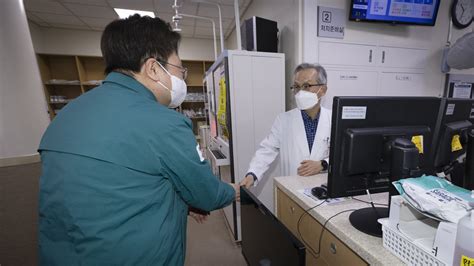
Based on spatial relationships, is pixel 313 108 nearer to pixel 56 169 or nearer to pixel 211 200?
pixel 211 200

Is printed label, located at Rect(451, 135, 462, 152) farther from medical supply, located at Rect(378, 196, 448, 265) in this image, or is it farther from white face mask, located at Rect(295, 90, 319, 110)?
white face mask, located at Rect(295, 90, 319, 110)

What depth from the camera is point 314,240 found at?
88cm

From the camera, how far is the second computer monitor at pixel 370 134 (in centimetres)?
69

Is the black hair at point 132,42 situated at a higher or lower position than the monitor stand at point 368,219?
higher

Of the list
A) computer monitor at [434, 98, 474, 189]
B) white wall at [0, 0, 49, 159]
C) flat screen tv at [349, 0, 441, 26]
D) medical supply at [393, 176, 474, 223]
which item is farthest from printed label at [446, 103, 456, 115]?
white wall at [0, 0, 49, 159]

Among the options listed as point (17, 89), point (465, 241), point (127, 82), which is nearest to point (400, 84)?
point (465, 241)

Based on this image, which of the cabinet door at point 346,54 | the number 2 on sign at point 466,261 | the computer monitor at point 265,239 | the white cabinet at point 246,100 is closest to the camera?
the number 2 on sign at point 466,261

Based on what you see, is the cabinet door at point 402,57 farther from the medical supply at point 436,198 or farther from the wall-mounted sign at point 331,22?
the medical supply at point 436,198

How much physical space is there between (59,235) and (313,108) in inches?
59.3

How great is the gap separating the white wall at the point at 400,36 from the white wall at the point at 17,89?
207cm

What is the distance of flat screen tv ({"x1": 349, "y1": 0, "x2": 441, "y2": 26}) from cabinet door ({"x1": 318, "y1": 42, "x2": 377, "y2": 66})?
245 millimetres

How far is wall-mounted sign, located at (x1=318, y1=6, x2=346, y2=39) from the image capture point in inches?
77.4

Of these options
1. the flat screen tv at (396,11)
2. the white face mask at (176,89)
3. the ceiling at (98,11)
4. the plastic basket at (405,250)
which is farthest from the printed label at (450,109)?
the ceiling at (98,11)

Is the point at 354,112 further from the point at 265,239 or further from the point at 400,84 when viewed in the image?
the point at 400,84
